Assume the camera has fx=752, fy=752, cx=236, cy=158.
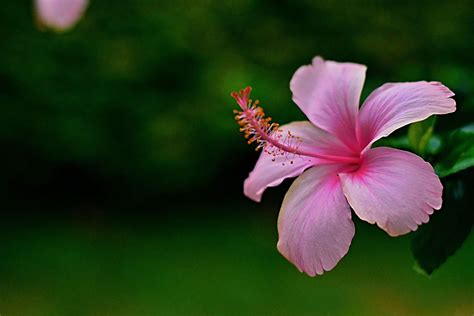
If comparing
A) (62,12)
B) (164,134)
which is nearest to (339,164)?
(62,12)

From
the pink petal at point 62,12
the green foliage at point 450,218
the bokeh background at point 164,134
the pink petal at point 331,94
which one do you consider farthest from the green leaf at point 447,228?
the bokeh background at point 164,134

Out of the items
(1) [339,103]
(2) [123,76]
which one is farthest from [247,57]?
(1) [339,103]

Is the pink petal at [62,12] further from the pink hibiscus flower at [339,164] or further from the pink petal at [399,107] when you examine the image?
the pink petal at [399,107]

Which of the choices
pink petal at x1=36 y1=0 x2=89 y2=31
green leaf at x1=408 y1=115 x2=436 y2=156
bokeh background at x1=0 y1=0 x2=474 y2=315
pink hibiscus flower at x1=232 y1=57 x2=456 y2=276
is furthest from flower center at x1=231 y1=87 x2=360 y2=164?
bokeh background at x1=0 y1=0 x2=474 y2=315

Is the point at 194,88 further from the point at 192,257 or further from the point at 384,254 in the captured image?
the point at 384,254

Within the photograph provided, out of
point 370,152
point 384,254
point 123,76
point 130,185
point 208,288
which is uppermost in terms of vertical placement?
point 123,76
